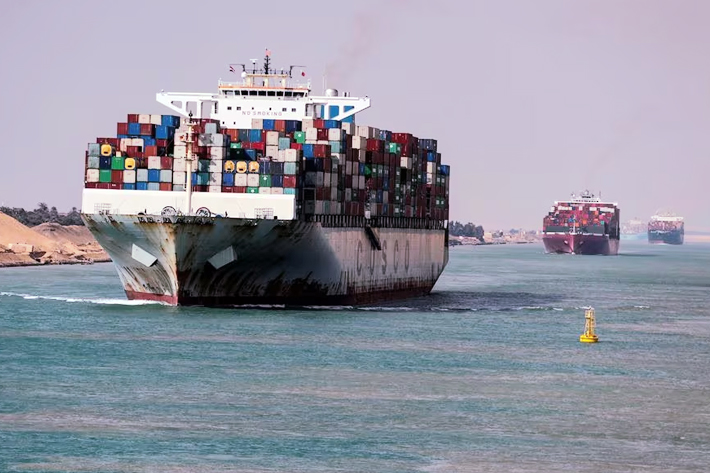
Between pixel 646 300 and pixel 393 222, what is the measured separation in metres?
19.6

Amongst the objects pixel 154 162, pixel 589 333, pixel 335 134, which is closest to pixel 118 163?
pixel 154 162

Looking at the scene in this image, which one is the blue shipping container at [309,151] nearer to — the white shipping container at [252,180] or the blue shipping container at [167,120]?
the white shipping container at [252,180]

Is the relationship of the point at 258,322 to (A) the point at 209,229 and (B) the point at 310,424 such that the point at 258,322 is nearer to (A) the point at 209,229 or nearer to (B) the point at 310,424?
(A) the point at 209,229

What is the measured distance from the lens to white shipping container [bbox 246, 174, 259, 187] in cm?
7050

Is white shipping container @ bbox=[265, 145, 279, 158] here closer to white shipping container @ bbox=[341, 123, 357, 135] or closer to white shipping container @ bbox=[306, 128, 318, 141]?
white shipping container @ bbox=[306, 128, 318, 141]

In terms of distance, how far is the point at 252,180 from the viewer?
70.6 meters

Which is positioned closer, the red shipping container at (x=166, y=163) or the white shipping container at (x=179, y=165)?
the white shipping container at (x=179, y=165)

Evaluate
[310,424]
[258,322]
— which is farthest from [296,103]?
[310,424]

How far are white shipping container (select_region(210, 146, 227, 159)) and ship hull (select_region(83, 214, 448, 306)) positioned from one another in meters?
4.57

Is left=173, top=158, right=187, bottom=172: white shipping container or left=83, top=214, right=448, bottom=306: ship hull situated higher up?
left=173, top=158, right=187, bottom=172: white shipping container

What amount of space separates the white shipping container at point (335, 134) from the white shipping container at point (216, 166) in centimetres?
811

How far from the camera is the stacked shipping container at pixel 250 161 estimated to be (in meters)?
70.6

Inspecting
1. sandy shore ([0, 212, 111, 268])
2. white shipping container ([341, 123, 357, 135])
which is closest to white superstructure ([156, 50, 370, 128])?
white shipping container ([341, 123, 357, 135])

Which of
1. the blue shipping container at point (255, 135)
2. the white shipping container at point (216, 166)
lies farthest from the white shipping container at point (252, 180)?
the blue shipping container at point (255, 135)
